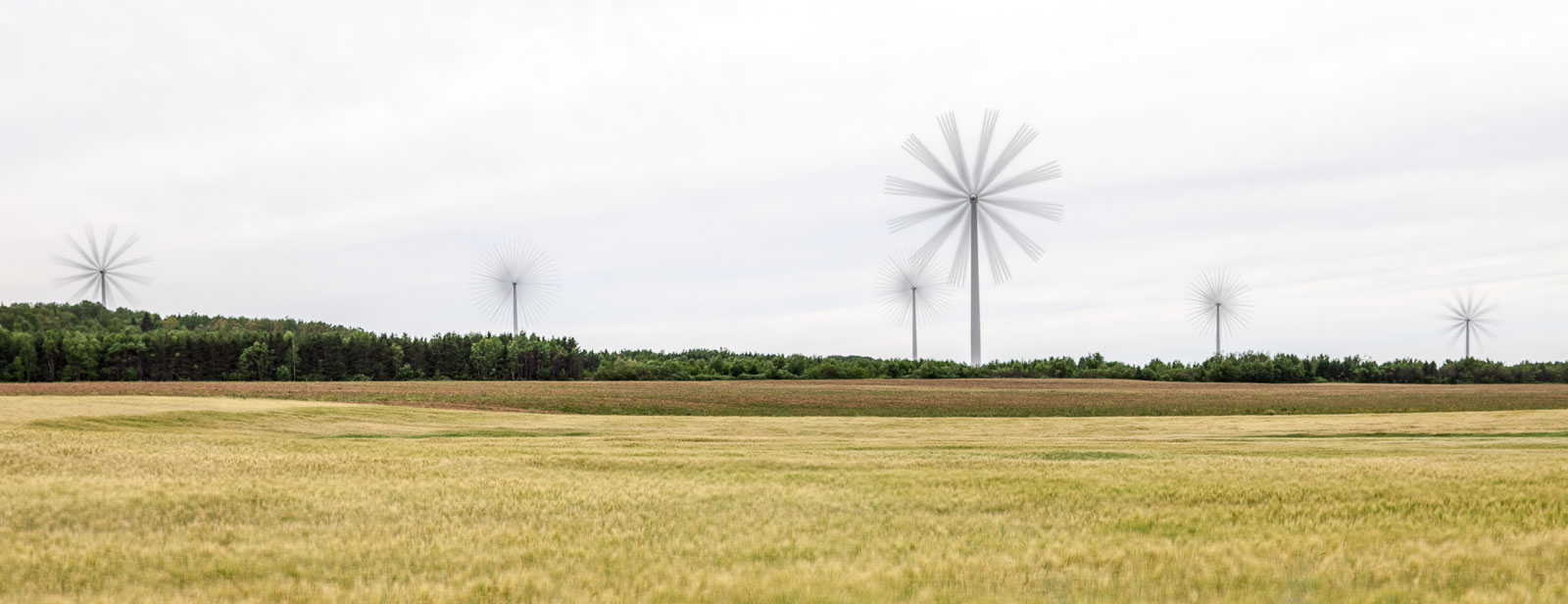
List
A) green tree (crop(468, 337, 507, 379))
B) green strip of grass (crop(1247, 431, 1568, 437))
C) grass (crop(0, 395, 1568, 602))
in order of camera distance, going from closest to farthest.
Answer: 1. grass (crop(0, 395, 1568, 602))
2. green strip of grass (crop(1247, 431, 1568, 437))
3. green tree (crop(468, 337, 507, 379))

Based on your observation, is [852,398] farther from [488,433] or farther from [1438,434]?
[1438,434]

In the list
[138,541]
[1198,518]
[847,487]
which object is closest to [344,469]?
[138,541]

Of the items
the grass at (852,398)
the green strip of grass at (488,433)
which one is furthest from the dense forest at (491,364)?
the green strip of grass at (488,433)

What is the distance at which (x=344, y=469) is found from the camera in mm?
20422

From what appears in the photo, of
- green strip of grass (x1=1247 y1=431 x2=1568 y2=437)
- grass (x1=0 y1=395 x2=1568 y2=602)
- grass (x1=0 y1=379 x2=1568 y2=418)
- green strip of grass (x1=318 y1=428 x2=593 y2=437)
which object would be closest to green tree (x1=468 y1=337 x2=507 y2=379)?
grass (x1=0 y1=379 x2=1568 y2=418)

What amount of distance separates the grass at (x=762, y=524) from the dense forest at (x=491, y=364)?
2911 inches

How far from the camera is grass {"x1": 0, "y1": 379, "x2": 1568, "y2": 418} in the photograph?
57.9m

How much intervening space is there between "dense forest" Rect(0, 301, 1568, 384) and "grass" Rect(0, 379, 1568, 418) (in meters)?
25.6

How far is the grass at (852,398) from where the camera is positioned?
5788 centimetres

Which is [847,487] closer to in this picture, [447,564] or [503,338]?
[447,564]

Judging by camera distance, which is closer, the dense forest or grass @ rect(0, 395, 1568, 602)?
grass @ rect(0, 395, 1568, 602)

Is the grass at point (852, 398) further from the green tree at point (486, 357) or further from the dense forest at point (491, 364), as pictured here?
the green tree at point (486, 357)

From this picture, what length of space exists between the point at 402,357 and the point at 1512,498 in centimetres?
13711

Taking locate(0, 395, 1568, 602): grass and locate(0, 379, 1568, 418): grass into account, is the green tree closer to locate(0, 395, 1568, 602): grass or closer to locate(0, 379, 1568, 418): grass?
locate(0, 379, 1568, 418): grass
